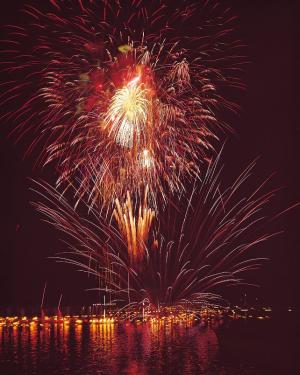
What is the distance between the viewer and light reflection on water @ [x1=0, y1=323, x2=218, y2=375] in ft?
80.8

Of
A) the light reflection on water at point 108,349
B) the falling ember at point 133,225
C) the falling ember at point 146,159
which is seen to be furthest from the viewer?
the falling ember at point 133,225

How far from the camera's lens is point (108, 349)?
30016mm

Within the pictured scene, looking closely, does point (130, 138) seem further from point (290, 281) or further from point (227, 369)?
point (290, 281)

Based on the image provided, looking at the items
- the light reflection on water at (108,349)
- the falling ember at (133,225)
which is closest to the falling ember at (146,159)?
the falling ember at (133,225)

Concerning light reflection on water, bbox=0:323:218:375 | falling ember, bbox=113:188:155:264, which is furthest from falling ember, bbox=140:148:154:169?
light reflection on water, bbox=0:323:218:375

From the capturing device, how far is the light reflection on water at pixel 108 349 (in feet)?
80.8

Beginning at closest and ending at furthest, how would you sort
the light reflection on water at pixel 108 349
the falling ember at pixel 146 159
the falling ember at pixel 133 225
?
the light reflection on water at pixel 108 349 → the falling ember at pixel 146 159 → the falling ember at pixel 133 225

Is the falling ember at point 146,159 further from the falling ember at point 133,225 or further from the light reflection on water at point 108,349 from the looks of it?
the light reflection on water at point 108,349

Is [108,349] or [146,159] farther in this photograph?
[108,349]

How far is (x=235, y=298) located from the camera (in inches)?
3081

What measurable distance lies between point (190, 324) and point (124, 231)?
41.6ft

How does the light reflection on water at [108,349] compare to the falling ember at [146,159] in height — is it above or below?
below

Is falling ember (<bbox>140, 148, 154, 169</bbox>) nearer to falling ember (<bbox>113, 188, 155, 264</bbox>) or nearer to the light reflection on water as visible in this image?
falling ember (<bbox>113, 188, 155, 264</bbox>)

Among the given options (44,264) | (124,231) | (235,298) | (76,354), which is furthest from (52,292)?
(76,354)
